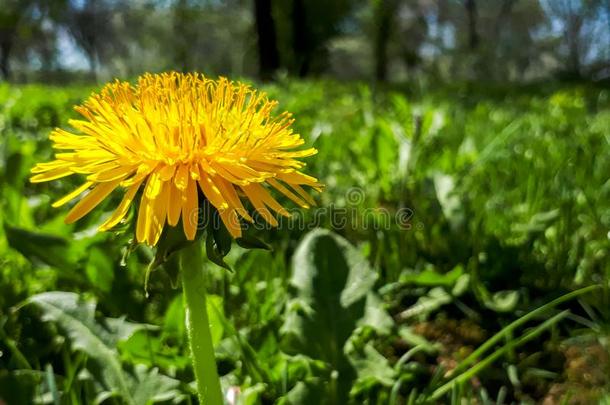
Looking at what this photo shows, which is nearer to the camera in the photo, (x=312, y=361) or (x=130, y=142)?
(x=130, y=142)

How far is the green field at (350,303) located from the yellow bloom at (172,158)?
8 centimetres

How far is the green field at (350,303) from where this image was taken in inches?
41.5

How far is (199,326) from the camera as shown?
0.82 meters

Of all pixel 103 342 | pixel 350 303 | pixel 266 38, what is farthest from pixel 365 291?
pixel 266 38

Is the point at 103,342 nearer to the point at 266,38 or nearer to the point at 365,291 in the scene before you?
the point at 365,291

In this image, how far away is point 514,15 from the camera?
65750 millimetres

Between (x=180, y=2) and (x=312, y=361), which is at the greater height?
(x=180, y=2)

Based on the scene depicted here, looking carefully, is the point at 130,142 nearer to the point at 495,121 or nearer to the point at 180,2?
the point at 495,121

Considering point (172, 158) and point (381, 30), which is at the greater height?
point (381, 30)

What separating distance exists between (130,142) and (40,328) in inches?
21.2

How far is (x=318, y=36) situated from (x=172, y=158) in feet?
105

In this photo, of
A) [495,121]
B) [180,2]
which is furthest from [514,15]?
[495,121]

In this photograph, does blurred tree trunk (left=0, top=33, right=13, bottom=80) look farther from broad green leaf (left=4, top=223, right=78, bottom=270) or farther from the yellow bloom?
the yellow bloom

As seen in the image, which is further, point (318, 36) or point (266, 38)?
point (318, 36)
